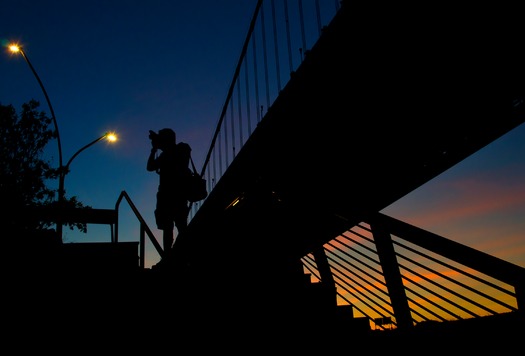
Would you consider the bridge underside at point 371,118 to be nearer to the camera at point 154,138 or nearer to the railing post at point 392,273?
the railing post at point 392,273

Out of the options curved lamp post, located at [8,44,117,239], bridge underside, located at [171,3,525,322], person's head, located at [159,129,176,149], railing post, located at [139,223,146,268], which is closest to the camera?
bridge underside, located at [171,3,525,322]

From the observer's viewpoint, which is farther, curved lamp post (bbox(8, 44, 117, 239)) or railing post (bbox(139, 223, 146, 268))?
curved lamp post (bbox(8, 44, 117, 239))

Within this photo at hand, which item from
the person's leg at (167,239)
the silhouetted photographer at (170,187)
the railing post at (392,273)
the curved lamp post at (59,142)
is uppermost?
the curved lamp post at (59,142)

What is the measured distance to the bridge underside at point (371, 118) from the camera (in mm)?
3100

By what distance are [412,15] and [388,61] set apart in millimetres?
523

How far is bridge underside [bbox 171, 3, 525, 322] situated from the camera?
3.10 m

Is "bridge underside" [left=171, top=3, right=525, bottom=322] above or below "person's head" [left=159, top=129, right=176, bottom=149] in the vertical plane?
below

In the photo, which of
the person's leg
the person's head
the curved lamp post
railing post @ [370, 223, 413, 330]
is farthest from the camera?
the curved lamp post

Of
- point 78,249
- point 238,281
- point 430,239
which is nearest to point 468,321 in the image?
point 430,239

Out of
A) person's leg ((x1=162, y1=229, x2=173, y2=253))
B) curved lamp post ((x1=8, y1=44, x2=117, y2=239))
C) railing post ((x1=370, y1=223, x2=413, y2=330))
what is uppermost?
curved lamp post ((x1=8, y1=44, x2=117, y2=239))

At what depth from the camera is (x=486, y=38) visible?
3.01 meters

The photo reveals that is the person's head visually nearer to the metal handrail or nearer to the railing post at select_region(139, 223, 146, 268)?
the metal handrail

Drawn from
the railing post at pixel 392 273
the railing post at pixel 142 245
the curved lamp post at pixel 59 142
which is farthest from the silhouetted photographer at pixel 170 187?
the curved lamp post at pixel 59 142

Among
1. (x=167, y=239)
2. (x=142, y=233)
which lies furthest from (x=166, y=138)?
(x=142, y=233)
